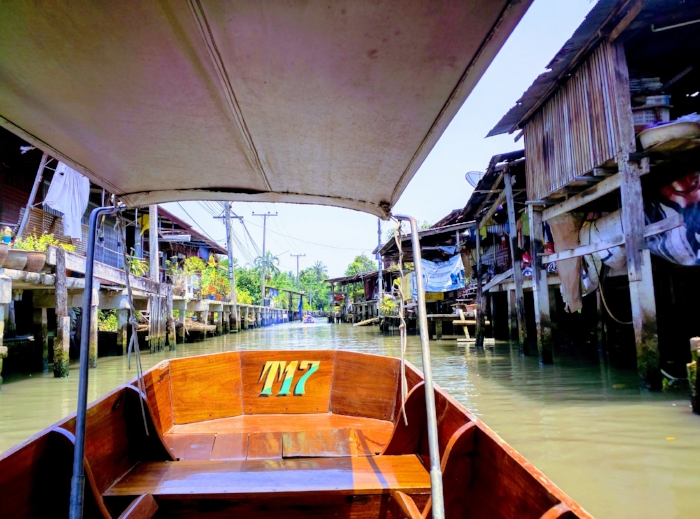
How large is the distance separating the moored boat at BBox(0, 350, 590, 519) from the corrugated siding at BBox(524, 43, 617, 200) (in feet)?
17.5

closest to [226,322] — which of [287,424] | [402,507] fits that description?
[287,424]

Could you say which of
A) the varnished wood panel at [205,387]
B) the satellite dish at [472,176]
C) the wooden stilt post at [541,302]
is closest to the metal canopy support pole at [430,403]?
the varnished wood panel at [205,387]

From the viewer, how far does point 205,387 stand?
13.8 ft

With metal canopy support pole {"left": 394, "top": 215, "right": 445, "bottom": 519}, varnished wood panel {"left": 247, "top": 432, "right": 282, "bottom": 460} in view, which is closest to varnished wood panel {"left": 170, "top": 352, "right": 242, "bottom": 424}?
varnished wood panel {"left": 247, "top": 432, "right": 282, "bottom": 460}

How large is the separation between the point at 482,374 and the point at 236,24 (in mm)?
7895

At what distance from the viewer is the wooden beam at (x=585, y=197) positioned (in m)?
6.74

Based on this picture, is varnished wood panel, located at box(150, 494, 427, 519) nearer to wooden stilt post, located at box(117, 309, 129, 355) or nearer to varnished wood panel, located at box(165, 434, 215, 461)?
varnished wood panel, located at box(165, 434, 215, 461)

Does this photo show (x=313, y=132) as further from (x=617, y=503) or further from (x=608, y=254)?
(x=608, y=254)

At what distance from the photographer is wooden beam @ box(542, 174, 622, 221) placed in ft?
22.1

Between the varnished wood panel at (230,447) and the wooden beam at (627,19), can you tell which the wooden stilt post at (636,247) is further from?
the varnished wood panel at (230,447)

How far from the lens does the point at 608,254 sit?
801 cm

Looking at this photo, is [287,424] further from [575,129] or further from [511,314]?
[511,314]

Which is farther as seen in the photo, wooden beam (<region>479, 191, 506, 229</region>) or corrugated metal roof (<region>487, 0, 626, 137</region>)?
wooden beam (<region>479, 191, 506, 229</region>)

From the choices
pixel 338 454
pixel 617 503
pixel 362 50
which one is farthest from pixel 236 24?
pixel 617 503
